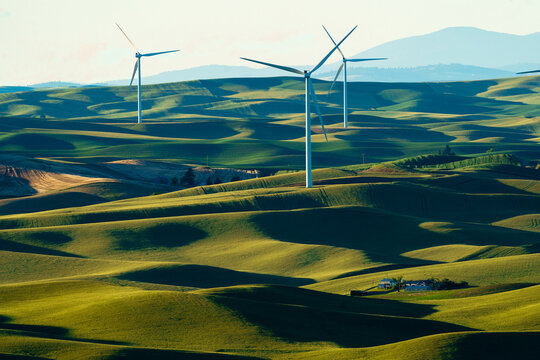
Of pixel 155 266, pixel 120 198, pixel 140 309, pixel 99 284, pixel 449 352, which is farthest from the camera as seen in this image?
pixel 120 198

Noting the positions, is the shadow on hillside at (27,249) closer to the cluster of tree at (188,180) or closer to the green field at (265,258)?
the green field at (265,258)

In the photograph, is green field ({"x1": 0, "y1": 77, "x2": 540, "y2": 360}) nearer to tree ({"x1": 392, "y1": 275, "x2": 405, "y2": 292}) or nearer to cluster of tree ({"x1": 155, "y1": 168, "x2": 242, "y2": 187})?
tree ({"x1": 392, "y1": 275, "x2": 405, "y2": 292})

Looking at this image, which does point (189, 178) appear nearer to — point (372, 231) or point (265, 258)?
point (372, 231)

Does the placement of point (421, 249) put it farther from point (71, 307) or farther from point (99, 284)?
point (71, 307)

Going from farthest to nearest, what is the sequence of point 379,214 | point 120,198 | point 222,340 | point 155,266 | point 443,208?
1. point 120,198
2. point 443,208
3. point 379,214
4. point 155,266
5. point 222,340

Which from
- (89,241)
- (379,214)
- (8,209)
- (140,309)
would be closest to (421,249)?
(379,214)

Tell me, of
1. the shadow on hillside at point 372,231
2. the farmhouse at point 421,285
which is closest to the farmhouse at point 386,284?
the farmhouse at point 421,285

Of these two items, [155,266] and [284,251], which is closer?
[155,266]

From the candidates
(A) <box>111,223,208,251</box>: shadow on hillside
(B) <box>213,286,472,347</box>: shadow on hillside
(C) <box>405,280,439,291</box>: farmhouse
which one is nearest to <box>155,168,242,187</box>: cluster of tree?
(A) <box>111,223,208,251</box>: shadow on hillside
